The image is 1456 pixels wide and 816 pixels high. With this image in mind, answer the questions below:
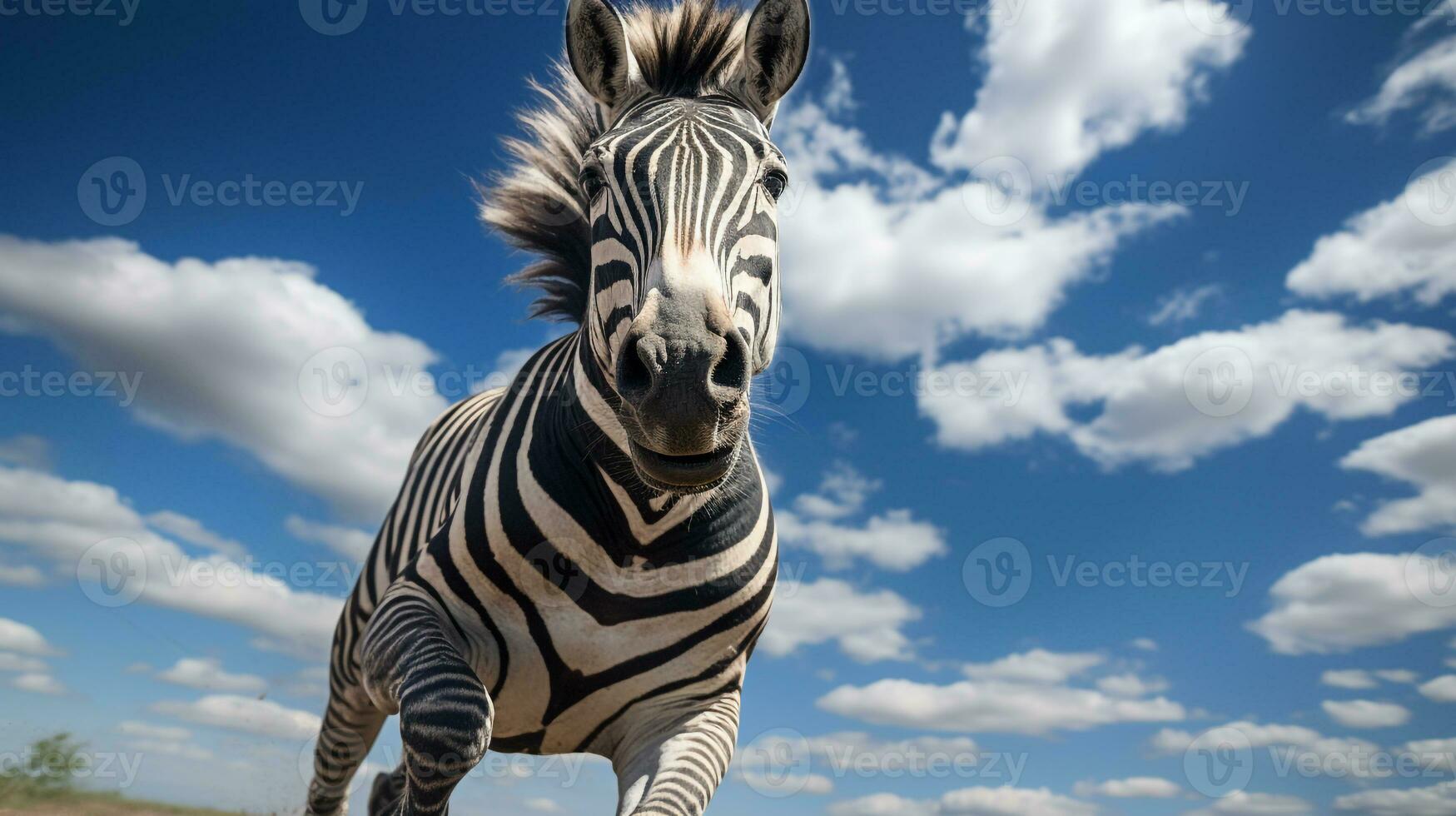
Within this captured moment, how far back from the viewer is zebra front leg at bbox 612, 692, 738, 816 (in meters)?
3.17

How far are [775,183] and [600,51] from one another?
48.5 inches

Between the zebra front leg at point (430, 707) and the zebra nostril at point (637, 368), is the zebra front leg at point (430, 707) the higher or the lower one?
the lower one

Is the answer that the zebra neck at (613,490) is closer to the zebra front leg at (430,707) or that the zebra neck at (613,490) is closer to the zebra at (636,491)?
the zebra at (636,491)

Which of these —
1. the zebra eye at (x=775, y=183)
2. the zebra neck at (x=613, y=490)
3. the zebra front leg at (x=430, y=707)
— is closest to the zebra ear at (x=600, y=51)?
the zebra eye at (x=775, y=183)

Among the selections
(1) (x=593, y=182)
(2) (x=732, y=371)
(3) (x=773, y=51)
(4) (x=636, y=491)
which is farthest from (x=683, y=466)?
(3) (x=773, y=51)

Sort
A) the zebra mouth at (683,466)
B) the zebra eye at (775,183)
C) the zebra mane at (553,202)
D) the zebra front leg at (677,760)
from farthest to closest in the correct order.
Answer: the zebra mane at (553,202)
the zebra eye at (775,183)
the zebra front leg at (677,760)
the zebra mouth at (683,466)

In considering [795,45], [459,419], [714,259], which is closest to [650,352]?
[714,259]

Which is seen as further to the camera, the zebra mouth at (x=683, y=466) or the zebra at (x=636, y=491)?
the zebra at (x=636, y=491)

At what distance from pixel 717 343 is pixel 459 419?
14.5 ft

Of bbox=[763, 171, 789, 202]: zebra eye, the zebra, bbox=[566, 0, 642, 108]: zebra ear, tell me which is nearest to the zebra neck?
the zebra

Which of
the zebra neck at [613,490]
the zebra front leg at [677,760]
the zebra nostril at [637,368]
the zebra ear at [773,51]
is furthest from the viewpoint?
the zebra ear at [773,51]

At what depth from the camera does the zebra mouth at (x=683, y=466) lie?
2.81 meters

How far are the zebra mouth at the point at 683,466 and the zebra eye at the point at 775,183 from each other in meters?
1.38

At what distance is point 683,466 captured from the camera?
281cm
